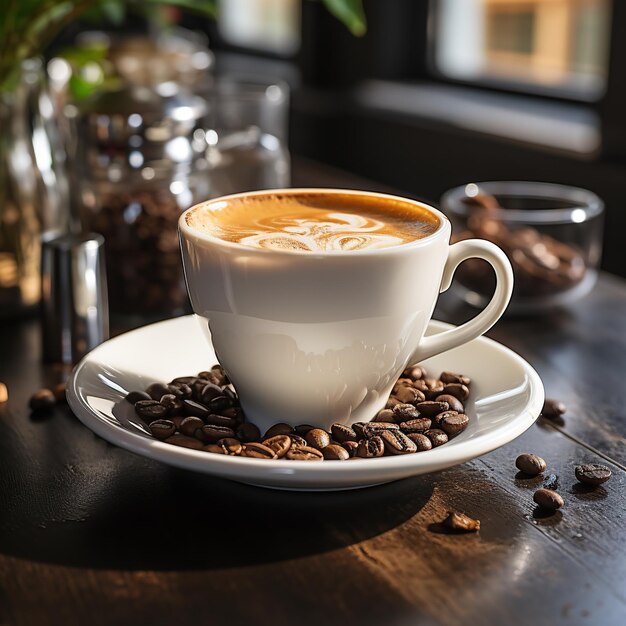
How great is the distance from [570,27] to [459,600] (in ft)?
6.69

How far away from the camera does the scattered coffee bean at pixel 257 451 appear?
66cm

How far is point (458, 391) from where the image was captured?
791mm

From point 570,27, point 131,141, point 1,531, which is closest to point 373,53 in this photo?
point 570,27

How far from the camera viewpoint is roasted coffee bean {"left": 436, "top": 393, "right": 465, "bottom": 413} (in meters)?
0.76

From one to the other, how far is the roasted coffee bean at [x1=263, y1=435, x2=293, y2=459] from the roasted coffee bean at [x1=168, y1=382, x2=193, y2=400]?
11 cm

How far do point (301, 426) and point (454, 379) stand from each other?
6.1 inches

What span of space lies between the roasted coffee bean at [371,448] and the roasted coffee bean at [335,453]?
0.04 feet

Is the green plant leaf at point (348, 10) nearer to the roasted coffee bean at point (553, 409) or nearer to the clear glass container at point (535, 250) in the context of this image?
the clear glass container at point (535, 250)

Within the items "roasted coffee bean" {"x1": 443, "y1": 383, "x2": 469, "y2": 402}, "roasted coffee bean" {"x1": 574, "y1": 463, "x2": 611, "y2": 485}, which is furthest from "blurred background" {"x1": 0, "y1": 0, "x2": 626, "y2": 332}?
"roasted coffee bean" {"x1": 574, "y1": 463, "x2": 611, "y2": 485}

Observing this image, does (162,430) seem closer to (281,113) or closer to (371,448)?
(371,448)

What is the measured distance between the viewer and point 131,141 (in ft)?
3.70

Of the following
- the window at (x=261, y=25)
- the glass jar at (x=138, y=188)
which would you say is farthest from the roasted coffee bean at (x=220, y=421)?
the window at (x=261, y=25)

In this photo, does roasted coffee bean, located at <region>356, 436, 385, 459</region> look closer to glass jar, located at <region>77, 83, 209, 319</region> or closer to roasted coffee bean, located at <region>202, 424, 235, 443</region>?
roasted coffee bean, located at <region>202, 424, 235, 443</region>

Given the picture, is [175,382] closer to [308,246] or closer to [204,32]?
[308,246]
